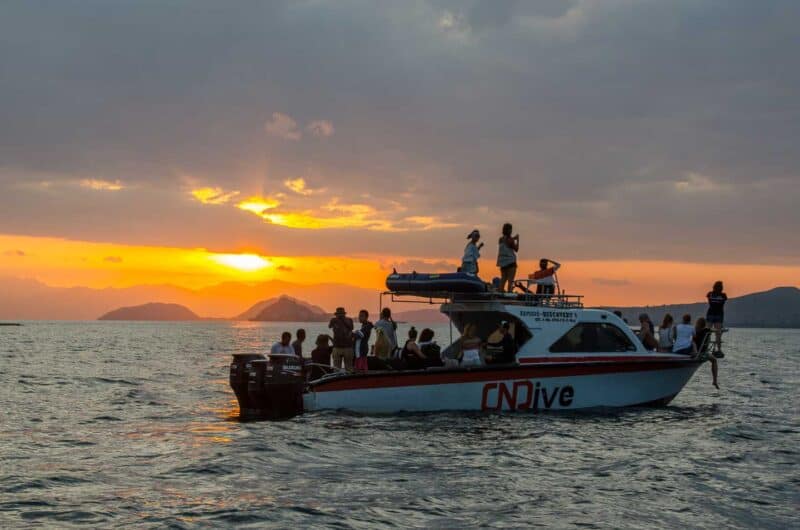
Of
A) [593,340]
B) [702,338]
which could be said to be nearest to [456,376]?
[593,340]

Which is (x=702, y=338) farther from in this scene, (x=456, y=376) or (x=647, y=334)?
(x=456, y=376)

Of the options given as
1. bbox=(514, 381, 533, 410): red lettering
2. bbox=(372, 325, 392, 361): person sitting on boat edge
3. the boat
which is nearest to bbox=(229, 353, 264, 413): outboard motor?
the boat

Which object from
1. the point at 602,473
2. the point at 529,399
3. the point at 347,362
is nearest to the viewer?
the point at 602,473

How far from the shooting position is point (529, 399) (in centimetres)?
1853

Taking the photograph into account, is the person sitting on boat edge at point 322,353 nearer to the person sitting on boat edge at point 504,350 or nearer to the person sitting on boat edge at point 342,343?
the person sitting on boat edge at point 342,343

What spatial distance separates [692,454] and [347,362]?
27.6 feet

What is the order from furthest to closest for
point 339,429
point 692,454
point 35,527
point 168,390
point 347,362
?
point 168,390, point 347,362, point 339,429, point 692,454, point 35,527

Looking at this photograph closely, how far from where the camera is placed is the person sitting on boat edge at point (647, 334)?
69.5 feet

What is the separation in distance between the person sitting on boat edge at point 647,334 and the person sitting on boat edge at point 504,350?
4453 mm

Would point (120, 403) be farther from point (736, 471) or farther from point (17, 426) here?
point (736, 471)

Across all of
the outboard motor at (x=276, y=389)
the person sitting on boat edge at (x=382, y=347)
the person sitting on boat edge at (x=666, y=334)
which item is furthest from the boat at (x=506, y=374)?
the person sitting on boat edge at (x=666, y=334)

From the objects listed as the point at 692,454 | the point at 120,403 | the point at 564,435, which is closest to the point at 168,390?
the point at 120,403

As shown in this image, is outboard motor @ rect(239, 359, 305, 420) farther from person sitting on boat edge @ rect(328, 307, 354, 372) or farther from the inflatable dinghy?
the inflatable dinghy

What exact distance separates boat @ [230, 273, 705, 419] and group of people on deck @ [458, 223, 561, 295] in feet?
1.10
